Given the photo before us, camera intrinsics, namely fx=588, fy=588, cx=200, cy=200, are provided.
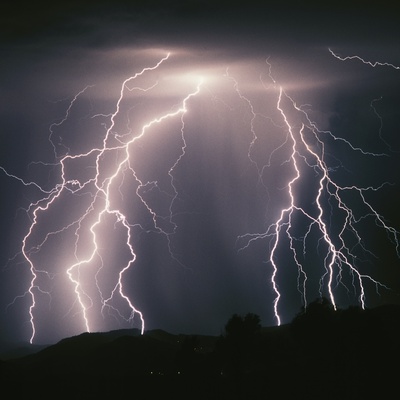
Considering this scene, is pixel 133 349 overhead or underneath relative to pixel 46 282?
underneath

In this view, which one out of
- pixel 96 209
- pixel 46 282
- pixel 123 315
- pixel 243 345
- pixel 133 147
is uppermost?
pixel 133 147

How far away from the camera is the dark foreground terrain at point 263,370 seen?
21359 mm

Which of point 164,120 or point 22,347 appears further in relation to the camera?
point 22,347

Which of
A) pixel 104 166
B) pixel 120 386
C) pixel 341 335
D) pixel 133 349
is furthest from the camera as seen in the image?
pixel 104 166

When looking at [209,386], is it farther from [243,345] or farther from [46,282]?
[46,282]

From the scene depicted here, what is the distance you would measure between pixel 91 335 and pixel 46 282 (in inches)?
184

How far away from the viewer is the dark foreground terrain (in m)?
21.4

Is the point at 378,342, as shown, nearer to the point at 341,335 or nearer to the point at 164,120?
the point at 341,335

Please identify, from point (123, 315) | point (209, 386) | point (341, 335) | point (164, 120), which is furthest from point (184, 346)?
point (164, 120)

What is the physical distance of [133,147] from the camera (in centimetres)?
4181

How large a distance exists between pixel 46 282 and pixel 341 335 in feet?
74.3

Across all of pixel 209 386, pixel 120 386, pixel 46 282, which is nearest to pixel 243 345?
pixel 209 386

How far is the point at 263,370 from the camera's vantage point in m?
24.4

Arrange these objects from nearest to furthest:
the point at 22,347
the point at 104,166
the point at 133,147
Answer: the point at 104,166 < the point at 133,147 < the point at 22,347
